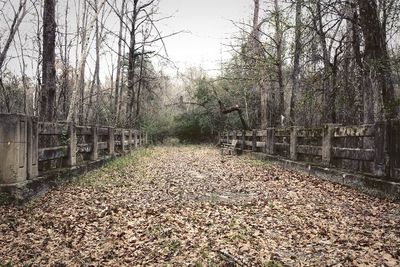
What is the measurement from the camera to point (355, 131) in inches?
365

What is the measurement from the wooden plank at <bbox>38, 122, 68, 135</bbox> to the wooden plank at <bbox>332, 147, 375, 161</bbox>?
7.65 meters

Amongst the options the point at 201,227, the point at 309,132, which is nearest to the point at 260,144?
the point at 309,132

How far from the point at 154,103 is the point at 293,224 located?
3218 centimetres

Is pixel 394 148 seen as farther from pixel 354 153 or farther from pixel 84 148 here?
pixel 84 148

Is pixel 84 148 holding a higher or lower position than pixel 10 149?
lower

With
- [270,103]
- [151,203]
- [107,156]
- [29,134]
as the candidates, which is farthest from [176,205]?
[270,103]

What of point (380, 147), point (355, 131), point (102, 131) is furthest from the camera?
point (102, 131)

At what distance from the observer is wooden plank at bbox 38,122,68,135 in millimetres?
8219

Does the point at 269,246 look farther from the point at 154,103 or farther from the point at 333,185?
the point at 154,103

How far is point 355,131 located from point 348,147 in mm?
789

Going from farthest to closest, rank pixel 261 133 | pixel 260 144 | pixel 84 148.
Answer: pixel 260 144 → pixel 261 133 → pixel 84 148

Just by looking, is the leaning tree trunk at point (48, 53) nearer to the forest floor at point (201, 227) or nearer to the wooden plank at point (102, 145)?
the forest floor at point (201, 227)

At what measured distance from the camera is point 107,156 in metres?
14.6

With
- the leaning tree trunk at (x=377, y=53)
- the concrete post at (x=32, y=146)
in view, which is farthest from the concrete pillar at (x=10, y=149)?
the leaning tree trunk at (x=377, y=53)
